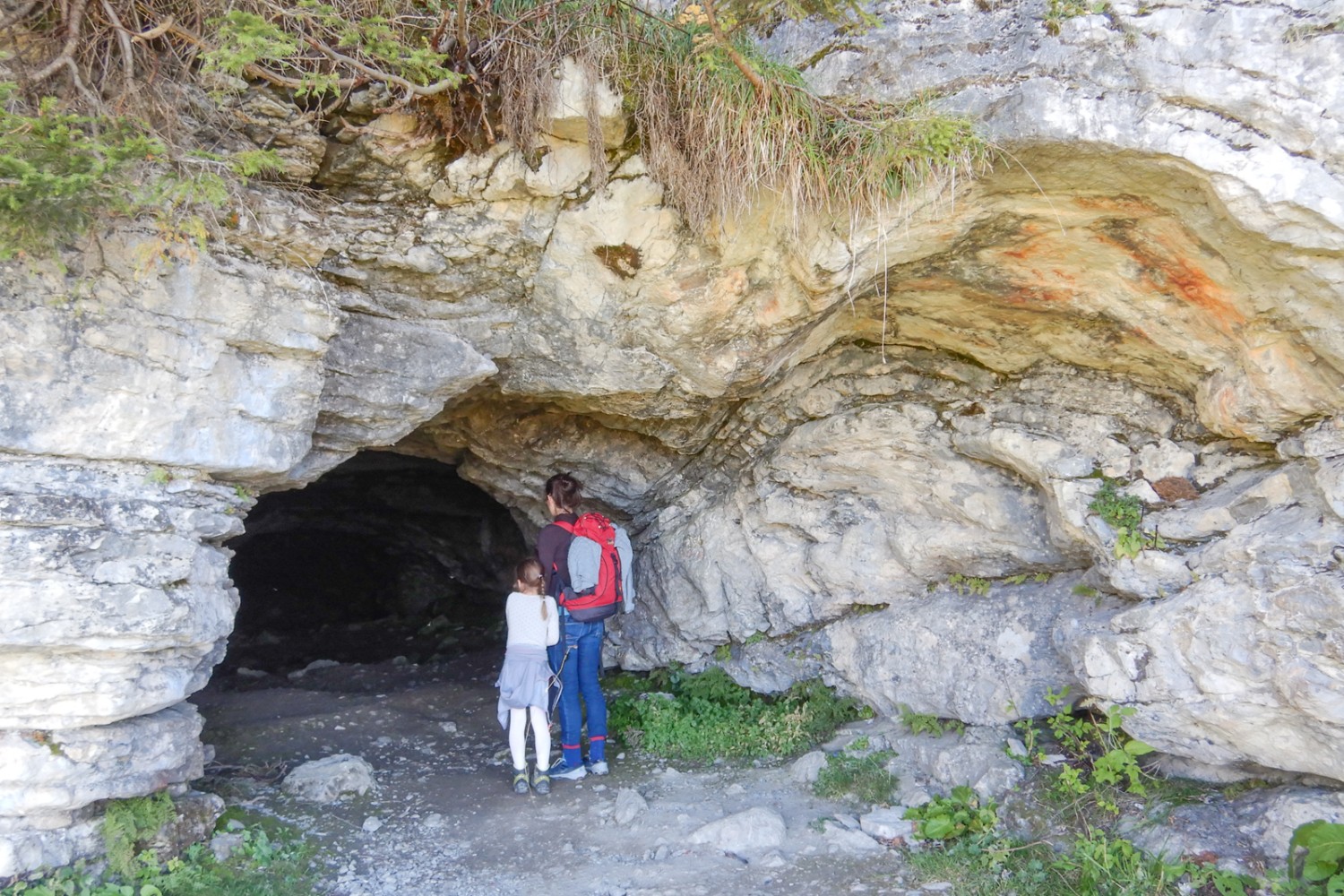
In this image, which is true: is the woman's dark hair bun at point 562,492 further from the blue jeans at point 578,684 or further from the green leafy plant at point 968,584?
the green leafy plant at point 968,584

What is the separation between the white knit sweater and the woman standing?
217mm

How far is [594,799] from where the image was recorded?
4789 mm

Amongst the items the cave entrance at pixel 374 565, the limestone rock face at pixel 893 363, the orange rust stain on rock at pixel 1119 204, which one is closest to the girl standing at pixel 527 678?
the limestone rock face at pixel 893 363

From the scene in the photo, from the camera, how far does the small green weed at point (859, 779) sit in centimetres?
449

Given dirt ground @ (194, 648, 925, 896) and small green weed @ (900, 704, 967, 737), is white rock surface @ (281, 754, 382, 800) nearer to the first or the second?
dirt ground @ (194, 648, 925, 896)

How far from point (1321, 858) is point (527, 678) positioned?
3.65 m

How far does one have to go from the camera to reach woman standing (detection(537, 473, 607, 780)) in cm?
516

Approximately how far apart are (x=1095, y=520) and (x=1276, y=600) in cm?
90

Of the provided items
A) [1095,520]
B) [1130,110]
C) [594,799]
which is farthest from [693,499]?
[1130,110]

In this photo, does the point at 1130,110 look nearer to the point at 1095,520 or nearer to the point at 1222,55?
the point at 1222,55

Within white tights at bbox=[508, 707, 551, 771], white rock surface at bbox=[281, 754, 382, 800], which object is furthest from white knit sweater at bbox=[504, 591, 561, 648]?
white rock surface at bbox=[281, 754, 382, 800]

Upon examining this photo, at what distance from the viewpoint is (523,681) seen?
→ 4938 millimetres

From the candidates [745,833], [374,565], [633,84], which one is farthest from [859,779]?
[374,565]

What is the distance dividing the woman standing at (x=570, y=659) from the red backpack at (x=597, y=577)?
2.1 inches
